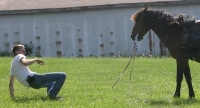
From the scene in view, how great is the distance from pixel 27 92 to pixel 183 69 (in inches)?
165

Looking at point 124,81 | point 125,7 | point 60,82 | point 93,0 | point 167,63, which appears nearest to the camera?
point 60,82

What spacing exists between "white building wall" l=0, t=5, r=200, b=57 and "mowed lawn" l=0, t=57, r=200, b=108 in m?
7.98

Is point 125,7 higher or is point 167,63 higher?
point 125,7

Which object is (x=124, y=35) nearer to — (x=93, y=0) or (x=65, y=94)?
(x=93, y=0)

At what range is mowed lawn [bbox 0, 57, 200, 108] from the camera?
37.1 ft

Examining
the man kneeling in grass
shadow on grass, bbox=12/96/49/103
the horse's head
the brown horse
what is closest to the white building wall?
the horse's head

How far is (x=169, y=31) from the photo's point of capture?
40.7 feet

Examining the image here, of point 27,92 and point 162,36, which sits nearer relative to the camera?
point 162,36

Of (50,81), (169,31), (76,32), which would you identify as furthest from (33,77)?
(76,32)

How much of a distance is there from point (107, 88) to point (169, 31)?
2.80 m

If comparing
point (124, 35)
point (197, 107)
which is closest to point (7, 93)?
point (197, 107)

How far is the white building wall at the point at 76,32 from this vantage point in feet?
100

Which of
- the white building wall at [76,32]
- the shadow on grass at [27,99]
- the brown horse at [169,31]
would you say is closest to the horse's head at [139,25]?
the brown horse at [169,31]

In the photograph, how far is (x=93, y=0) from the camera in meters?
32.5
